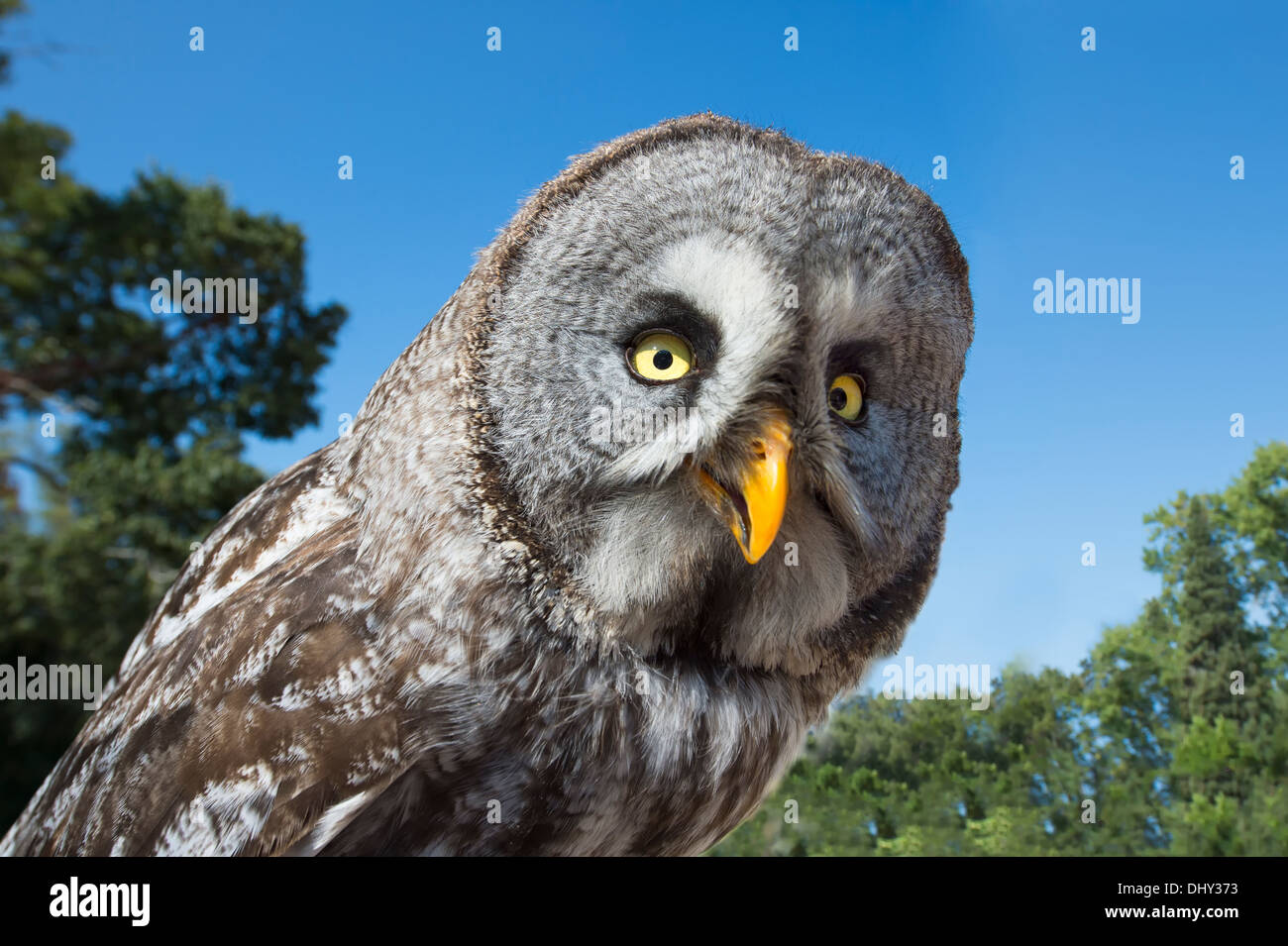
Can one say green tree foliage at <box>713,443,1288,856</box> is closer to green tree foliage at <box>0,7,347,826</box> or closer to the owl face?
the owl face

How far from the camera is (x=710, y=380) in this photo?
44.5 inches

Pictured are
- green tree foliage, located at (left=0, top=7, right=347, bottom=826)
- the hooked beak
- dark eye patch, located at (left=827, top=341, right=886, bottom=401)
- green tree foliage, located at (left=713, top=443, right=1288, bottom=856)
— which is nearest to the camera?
the hooked beak

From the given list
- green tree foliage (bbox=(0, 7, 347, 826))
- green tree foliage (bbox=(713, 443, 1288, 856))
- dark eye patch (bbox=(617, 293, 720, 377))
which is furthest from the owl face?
green tree foliage (bbox=(0, 7, 347, 826))

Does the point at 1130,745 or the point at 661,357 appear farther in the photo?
the point at 1130,745

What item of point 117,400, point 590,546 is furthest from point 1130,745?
point 117,400

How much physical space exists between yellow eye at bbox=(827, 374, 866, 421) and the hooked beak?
15 cm

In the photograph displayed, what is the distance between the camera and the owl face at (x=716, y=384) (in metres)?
1.13

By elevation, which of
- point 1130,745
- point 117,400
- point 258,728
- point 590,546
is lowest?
point 1130,745

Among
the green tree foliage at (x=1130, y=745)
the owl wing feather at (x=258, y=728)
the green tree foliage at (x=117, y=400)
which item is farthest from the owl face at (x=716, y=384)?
the green tree foliage at (x=117, y=400)

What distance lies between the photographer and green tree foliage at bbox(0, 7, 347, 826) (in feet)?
18.8

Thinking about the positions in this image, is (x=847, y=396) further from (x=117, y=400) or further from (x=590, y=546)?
(x=117, y=400)

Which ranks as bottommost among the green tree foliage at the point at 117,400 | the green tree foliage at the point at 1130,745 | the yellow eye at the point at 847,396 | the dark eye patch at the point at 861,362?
the green tree foliage at the point at 1130,745

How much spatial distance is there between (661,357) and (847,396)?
1.01ft

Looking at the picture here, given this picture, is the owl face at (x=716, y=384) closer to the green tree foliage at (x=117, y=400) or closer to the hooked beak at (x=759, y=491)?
the hooked beak at (x=759, y=491)
